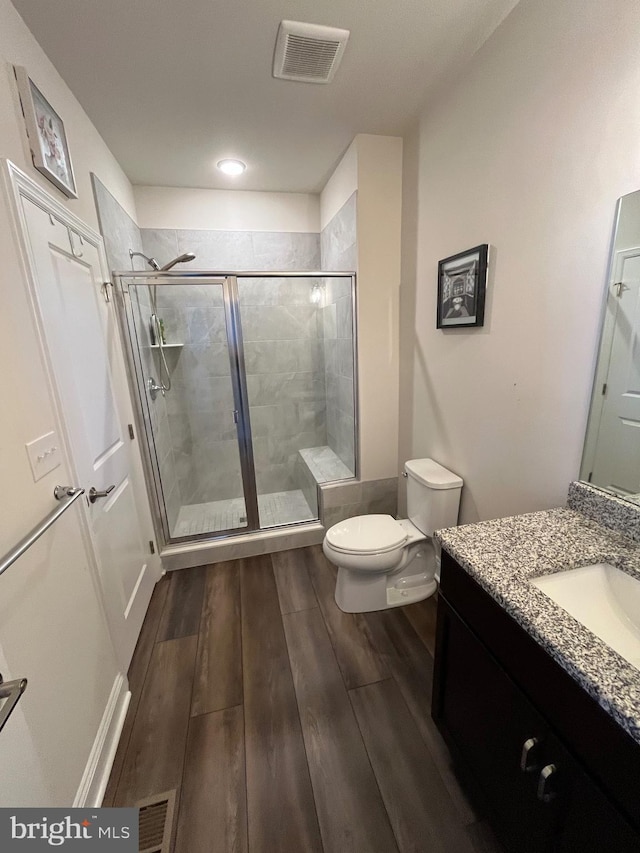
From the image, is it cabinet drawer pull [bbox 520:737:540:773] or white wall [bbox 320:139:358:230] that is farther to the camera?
white wall [bbox 320:139:358:230]

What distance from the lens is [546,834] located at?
77 centimetres

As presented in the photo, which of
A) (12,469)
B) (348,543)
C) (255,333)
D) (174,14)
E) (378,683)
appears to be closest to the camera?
(12,469)

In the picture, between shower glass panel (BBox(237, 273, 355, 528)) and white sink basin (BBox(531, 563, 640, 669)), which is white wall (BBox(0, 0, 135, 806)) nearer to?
white sink basin (BBox(531, 563, 640, 669))

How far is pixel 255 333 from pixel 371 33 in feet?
6.32

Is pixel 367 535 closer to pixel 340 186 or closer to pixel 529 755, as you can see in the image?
pixel 529 755

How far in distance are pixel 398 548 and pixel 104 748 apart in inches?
55.3

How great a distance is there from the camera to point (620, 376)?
104 centimetres

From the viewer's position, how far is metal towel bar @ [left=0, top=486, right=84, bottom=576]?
0.79 metres

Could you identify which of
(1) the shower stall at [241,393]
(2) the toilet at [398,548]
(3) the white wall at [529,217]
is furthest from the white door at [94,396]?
(3) the white wall at [529,217]

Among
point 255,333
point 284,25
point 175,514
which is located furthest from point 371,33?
point 175,514

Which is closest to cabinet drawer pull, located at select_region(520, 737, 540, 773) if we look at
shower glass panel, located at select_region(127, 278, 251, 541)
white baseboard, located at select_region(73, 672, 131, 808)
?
white baseboard, located at select_region(73, 672, 131, 808)

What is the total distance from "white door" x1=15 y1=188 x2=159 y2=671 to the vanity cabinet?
1356mm

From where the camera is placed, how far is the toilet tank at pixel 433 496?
1.78 metres

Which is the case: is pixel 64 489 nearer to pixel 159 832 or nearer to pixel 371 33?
pixel 159 832
